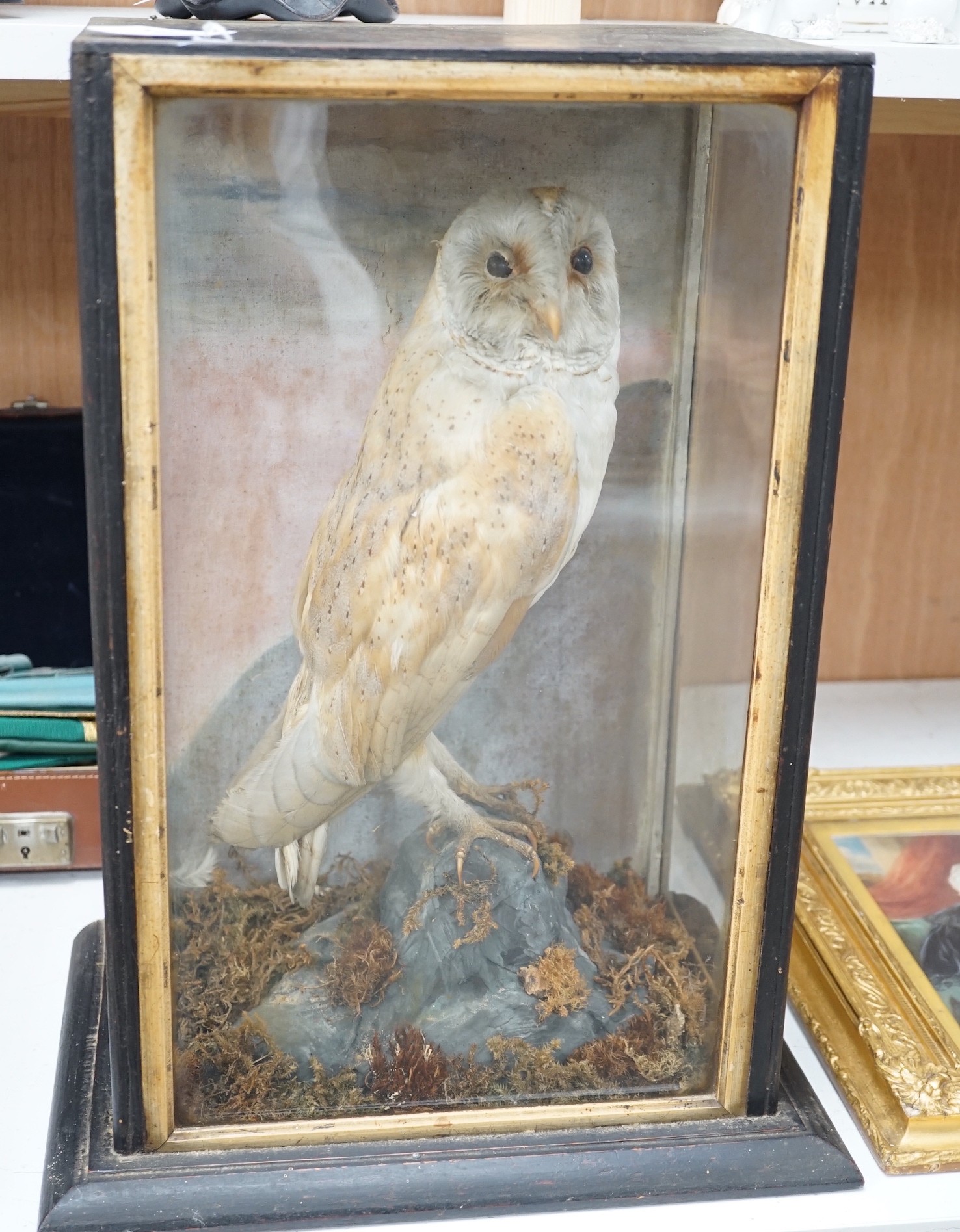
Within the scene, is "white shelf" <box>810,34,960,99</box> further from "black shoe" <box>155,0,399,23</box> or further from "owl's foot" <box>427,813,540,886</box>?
"owl's foot" <box>427,813,540,886</box>

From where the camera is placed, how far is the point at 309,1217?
2.72ft

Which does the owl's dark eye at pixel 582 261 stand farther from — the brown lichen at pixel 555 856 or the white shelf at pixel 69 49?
the brown lichen at pixel 555 856

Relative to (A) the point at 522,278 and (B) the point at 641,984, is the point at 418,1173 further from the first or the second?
(A) the point at 522,278

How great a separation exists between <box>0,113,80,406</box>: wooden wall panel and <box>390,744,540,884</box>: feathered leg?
2.16 ft

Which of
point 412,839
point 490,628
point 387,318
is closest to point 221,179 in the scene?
point 387,318

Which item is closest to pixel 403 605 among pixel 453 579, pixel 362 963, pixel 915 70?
pixel 453 579

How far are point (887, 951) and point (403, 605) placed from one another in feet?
1.81

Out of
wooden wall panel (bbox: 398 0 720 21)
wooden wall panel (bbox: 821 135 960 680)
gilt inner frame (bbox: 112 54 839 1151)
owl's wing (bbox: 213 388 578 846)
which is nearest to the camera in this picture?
gilt inner frame (bbox: 112 54 839 1151)

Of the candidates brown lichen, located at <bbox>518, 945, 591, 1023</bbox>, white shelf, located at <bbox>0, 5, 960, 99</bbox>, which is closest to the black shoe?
white shelf, located at <bbox>0, 5, 960, 99</bbox>

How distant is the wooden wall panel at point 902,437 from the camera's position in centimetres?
137

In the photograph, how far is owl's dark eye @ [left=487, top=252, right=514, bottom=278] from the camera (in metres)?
0.75

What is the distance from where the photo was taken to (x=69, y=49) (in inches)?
32.5

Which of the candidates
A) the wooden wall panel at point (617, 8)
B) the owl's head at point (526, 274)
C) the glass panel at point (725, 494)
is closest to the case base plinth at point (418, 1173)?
the glass panel at point (725, 494)

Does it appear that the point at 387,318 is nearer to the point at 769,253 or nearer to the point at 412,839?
the point at 769,253
